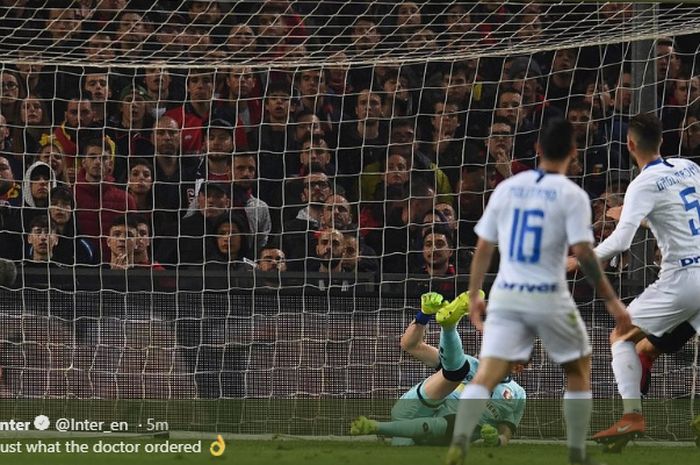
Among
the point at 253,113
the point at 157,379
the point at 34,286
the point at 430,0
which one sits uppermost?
the point at 430,0

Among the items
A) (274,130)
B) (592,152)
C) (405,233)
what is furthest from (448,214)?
(274,130)

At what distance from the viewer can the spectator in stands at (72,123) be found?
10906 millimetres

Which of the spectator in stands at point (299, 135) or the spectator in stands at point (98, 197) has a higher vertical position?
the spectator in stands at point (299, 135)

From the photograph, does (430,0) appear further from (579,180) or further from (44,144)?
(44,144)

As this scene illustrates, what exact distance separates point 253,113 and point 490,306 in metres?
5.22

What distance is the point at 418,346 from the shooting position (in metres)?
9.17

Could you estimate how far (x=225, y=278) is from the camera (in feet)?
33.1

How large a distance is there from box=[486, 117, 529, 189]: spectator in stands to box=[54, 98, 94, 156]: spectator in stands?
126 inches

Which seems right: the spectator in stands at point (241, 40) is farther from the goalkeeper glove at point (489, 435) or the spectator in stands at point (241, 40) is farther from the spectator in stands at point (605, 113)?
the goalkeeper glove at point (489, 435)

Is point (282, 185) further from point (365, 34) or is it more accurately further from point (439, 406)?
point (439, 406)

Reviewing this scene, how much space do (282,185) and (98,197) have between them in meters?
1.42

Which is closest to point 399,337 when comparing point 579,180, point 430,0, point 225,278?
point 225,278

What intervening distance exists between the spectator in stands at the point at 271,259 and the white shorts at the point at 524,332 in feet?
13.7

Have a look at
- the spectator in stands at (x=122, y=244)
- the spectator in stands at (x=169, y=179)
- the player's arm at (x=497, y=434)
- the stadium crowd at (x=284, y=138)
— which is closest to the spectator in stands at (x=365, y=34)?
the stadium crowd at (x=284, y=138)
